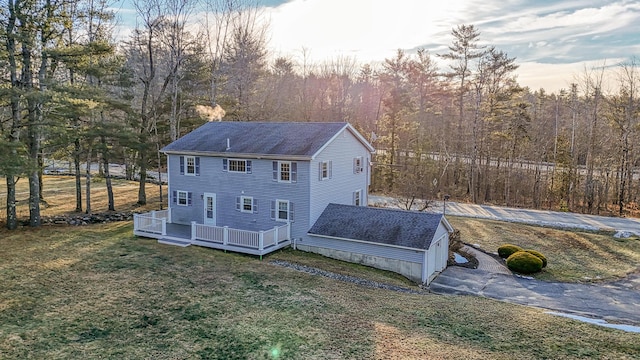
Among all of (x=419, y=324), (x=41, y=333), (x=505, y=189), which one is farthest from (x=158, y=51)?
(x=505, y=189)

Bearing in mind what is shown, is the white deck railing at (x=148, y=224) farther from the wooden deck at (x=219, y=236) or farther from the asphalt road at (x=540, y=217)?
the asphalt road at (x=540, y=217)

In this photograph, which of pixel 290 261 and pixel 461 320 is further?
pixel 290 261

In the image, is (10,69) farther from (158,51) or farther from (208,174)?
(158,51)

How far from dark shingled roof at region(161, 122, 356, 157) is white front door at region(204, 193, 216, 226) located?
225cm

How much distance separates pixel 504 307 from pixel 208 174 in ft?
45.7

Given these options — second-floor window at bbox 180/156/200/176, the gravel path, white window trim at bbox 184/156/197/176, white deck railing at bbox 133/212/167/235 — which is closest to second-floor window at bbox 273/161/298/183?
the gravel path

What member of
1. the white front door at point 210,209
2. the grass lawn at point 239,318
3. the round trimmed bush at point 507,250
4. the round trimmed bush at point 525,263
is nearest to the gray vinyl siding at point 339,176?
the grass lawn at point 239,318

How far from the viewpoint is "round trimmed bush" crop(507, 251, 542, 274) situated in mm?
17328

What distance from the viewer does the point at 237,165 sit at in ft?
61.5

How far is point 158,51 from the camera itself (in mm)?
29688

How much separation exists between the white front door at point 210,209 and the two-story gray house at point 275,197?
5 cm

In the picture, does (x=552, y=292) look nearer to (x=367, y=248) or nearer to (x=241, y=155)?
(x=367, y=248)

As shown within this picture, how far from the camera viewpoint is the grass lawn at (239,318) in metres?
8.54

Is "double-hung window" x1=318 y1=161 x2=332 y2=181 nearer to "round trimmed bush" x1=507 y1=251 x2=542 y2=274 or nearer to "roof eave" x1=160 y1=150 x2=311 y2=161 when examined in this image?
"roof eave" x1=160 y1=150 x2=311 y2=161
